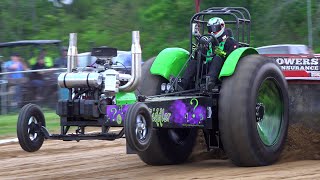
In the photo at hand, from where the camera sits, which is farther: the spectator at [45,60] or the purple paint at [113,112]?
the spectator at [45,60]

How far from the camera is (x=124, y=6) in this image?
3609 cm

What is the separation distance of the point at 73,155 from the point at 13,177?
207 centimetres

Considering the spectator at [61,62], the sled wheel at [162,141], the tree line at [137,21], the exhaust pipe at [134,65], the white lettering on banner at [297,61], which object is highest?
the tree line at [137,21]

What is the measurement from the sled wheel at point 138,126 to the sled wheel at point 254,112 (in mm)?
1188

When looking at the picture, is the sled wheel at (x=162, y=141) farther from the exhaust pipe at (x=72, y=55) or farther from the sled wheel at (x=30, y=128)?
the sled wheel at (x=30, y=128)

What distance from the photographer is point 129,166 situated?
961 cm

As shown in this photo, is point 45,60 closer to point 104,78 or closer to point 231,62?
point 231,62

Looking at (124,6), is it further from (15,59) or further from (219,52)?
(219,52)

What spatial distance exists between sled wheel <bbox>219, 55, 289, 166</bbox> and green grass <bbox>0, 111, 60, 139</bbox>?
5785 mm

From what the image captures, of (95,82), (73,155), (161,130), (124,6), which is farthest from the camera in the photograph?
(124,6)

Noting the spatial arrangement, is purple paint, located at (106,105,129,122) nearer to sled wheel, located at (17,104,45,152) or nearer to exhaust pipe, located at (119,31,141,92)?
exhaust pipe, located at (119,31,141,92)

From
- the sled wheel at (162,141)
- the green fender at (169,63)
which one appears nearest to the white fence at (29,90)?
the sled wheel at (162,141)

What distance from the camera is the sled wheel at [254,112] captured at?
8672 mm

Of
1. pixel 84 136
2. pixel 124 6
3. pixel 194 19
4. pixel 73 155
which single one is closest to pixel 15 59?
pixel 73 155
